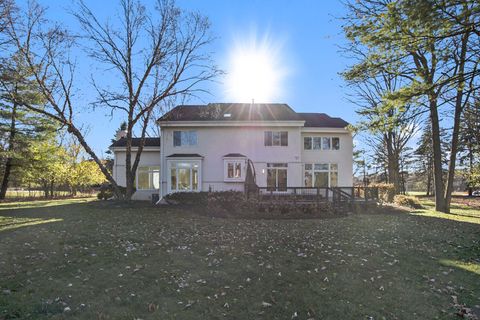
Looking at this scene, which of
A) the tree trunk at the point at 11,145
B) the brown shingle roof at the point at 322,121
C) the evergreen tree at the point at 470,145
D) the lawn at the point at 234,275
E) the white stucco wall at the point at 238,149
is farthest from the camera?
the evergreen tree at the point at 470,145

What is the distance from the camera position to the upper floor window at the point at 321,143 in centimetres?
2602

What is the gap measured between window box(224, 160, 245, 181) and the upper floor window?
18.7 ft

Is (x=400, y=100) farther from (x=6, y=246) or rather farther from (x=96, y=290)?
(x=6, y=246)

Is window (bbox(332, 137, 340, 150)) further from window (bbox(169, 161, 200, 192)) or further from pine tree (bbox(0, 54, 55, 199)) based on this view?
pine tree (bbox(0, 54, 55, 199))

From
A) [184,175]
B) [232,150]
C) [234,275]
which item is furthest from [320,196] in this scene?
[234,275]

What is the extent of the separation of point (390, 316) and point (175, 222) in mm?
9374

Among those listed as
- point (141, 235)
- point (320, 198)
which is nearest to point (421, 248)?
point (141, 235)

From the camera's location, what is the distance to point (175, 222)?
1252 cm

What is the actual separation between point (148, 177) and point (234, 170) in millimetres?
7277

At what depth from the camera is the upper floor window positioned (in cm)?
2602

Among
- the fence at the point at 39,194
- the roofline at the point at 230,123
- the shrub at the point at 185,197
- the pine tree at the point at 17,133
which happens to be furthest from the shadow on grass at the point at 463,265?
the fence at the point at 39,194

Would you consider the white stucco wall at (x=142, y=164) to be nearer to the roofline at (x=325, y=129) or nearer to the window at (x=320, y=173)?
the window at (x=320, y=173)

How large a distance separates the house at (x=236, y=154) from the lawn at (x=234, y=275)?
13.9 metres

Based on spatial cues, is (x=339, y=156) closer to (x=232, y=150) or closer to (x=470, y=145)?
(x=232, y=150)
